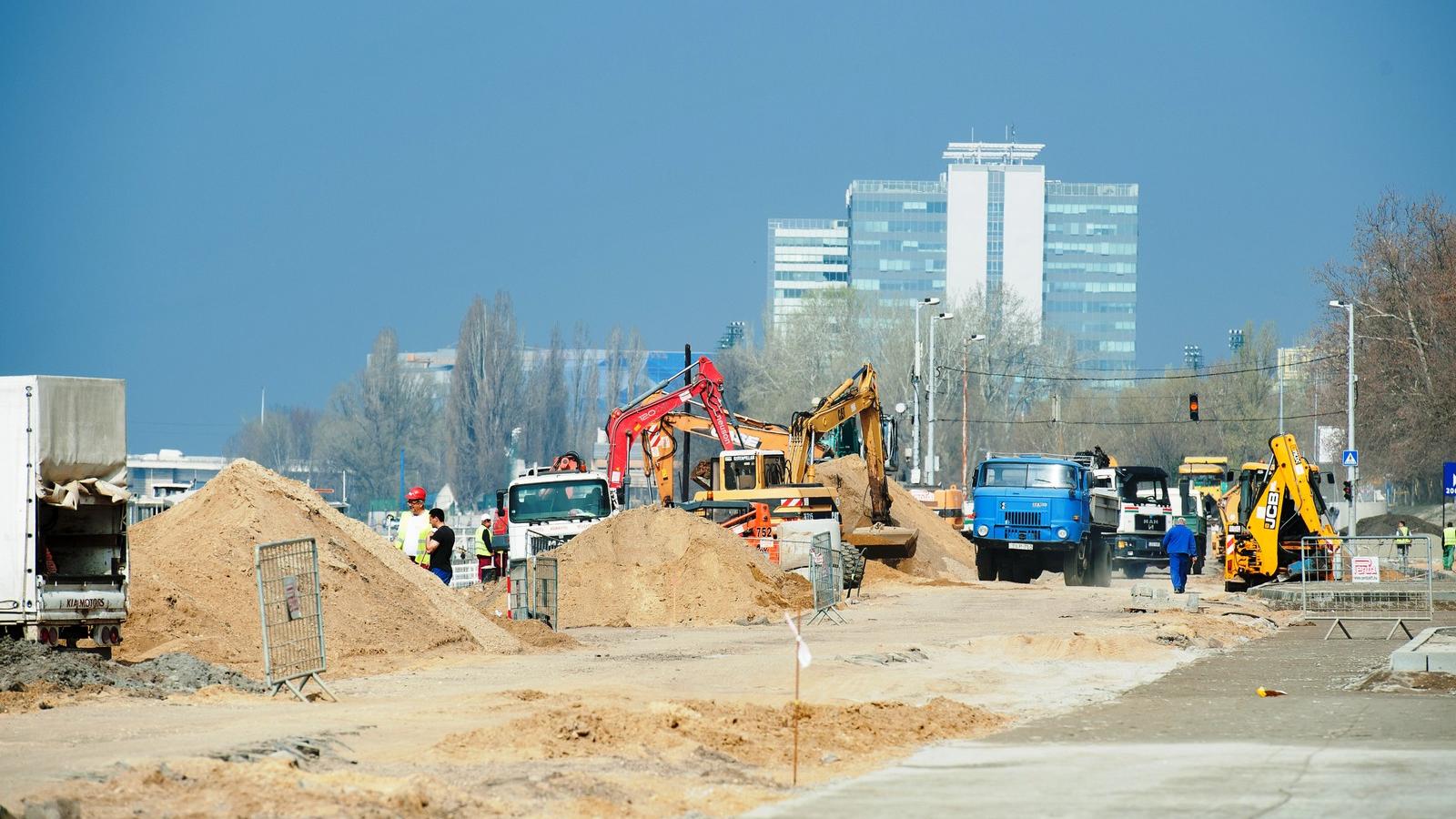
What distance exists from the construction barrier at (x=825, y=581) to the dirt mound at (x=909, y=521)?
40.9ft

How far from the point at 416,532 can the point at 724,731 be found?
1227cm

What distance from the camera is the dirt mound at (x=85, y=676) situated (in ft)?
49.4

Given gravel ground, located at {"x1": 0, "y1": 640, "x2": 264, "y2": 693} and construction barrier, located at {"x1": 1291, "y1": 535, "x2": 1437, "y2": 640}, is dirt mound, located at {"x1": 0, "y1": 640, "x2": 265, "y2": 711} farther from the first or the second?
construction barrier, located at {"x1": 1291, "y1": 535, "x2": 1437, "y2": 640}

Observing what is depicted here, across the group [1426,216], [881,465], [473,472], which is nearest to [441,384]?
[473,472]

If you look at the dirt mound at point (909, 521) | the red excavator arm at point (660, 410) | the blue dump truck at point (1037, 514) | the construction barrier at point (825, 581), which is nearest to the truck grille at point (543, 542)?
the construction barrier at point (825, 581)

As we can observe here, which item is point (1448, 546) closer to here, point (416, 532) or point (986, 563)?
point (986, 563)

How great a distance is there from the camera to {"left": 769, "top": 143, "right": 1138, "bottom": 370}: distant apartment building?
7407 inches

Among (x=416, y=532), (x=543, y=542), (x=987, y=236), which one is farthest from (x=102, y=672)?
(x=987, y=236)

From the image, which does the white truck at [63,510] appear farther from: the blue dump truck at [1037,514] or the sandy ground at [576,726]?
the blue dump truck at [1037,514]

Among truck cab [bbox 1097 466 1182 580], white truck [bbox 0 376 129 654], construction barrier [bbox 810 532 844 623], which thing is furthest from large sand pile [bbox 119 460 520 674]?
truck cab [bbox 1097 466 1182 580]

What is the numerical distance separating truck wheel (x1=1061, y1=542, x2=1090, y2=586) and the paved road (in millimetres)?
22379

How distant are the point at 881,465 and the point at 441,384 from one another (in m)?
126

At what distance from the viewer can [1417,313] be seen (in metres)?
67.1

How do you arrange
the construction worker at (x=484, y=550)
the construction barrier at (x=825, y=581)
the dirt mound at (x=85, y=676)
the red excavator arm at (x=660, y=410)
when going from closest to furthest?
the dirt mound at (x=85, y=676)
the construction barrier at (x=825, y=581)
the construction worker at (x=484, y=550)
the red excavator arm at (x=660, y=410)
